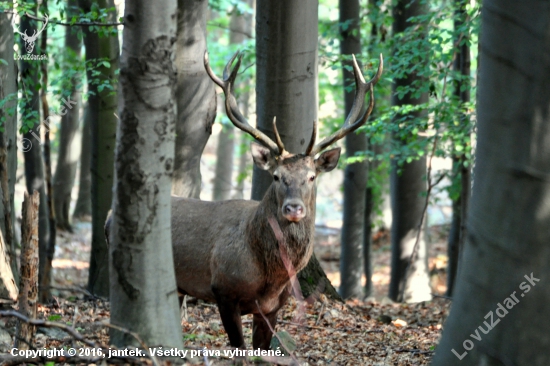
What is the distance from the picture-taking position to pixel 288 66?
26.6ft

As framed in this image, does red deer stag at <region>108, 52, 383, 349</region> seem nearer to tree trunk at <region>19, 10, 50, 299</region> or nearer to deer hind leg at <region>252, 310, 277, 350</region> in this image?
deer hind leg at <region>252, 310, 277, 350</region>

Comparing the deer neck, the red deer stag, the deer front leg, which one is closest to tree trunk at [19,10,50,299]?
the red deer stag

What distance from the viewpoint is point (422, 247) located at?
1534cm

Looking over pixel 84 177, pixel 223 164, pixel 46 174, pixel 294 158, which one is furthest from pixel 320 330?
pixel 223 164

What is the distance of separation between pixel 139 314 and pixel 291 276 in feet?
6.86

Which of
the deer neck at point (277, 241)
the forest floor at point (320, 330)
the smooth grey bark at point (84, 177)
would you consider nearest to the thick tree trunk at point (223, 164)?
the smooth grey bark at point (84, 177)

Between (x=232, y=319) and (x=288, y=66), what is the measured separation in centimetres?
320

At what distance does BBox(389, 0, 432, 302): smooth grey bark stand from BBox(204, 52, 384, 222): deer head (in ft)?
23.0

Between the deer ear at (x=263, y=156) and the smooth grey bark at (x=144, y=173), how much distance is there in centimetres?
253

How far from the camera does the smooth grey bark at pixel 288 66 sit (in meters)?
8.06

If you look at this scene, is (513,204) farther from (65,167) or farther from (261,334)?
(65,167)

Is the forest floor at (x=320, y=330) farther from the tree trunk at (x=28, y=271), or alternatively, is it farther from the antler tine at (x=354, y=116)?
the antler tine at (x=354, y=116)

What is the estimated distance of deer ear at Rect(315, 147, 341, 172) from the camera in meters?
6.99

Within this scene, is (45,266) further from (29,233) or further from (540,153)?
(540,153)
